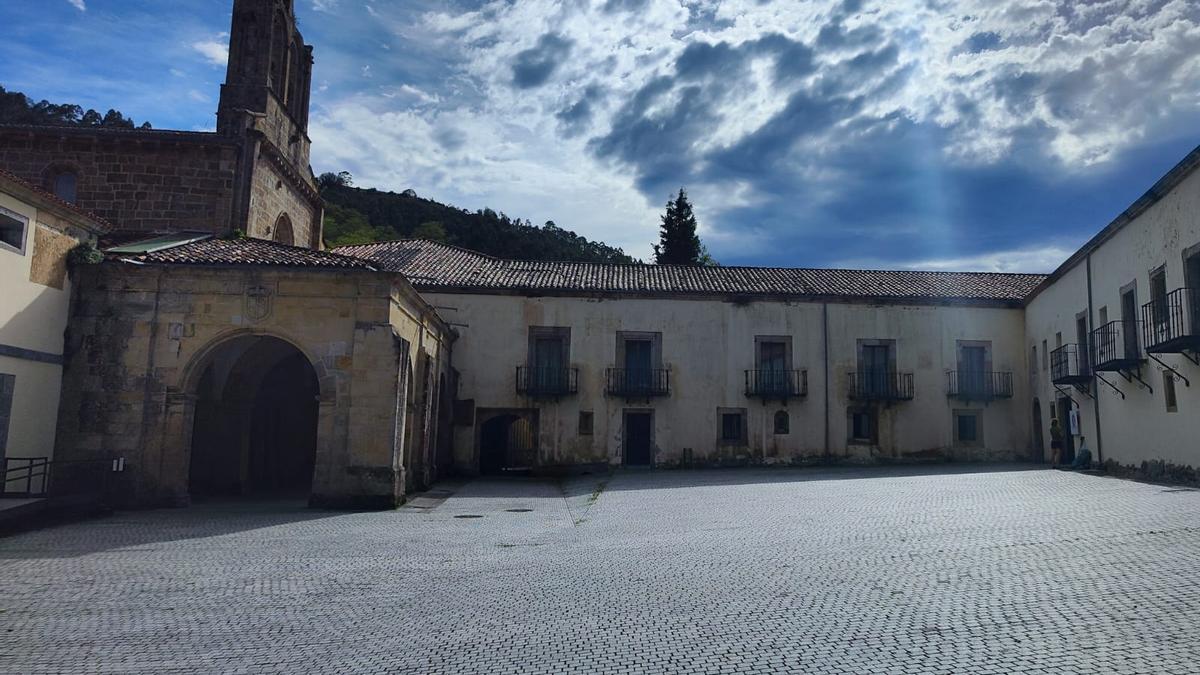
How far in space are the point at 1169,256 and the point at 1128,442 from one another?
4981 mm

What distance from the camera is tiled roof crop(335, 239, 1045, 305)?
26484 millimetres

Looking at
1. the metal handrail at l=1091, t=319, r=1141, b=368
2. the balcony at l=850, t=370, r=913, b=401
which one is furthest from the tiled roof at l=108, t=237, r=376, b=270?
the balcony at l=850, t=370, r=913, b=401

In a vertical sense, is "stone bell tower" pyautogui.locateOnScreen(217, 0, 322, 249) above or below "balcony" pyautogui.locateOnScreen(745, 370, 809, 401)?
above

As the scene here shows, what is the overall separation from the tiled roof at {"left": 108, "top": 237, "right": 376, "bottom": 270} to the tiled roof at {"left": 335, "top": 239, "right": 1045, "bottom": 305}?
935 centimetres

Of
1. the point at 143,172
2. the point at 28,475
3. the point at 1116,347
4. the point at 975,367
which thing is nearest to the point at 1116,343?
the point at 1116,347

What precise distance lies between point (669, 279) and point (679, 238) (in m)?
25.0

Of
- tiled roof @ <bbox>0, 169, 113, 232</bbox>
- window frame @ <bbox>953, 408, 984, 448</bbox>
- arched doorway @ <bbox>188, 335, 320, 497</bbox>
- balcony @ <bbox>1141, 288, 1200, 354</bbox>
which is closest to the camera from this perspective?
tiled roof @ <bbox>0, 169, 113, 232</bbox>

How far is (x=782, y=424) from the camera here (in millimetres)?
26750

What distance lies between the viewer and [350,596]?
7.30 metres

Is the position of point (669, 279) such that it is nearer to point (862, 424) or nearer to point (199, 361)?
point (862, 424)

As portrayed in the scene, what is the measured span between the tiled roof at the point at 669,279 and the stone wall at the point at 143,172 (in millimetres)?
5839

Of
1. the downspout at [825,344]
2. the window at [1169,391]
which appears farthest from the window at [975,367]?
the window at [1169,391]

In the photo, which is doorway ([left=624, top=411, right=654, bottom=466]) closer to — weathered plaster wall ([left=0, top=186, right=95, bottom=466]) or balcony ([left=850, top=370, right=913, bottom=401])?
balcony ([left=850, top=370, right=913, bottom=401])

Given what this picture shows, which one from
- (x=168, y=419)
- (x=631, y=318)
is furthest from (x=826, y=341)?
(x=168, y=419)
